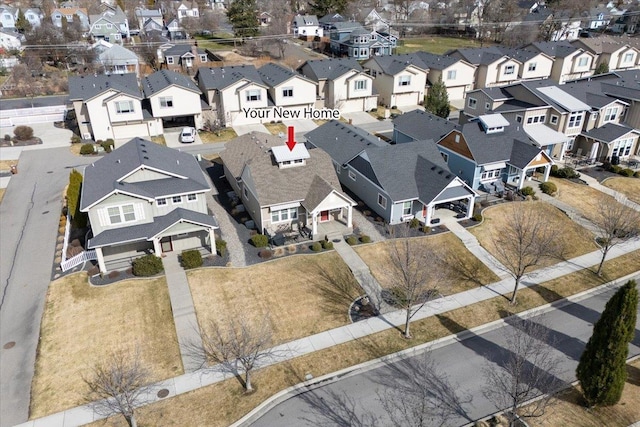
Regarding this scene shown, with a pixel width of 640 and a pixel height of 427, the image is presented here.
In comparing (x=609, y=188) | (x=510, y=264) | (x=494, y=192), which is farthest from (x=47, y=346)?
(x=609, y=188)

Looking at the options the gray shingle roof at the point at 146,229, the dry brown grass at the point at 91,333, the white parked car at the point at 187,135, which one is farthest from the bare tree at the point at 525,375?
the white parked car at the point at 187,135

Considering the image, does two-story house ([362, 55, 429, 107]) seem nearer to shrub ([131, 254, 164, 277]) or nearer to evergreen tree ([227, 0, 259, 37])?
evergreen tree ([227, 0, 259, 37])

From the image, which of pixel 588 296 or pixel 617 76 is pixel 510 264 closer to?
pixel 588 296

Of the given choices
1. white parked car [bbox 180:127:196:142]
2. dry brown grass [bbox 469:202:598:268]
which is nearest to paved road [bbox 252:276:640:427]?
dry brown grass [bbox 469:202:598:268]

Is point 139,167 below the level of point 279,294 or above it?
above

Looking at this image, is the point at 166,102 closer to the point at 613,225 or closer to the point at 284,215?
the point at 284,215

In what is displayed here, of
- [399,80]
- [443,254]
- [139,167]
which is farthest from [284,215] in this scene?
[399,80]
